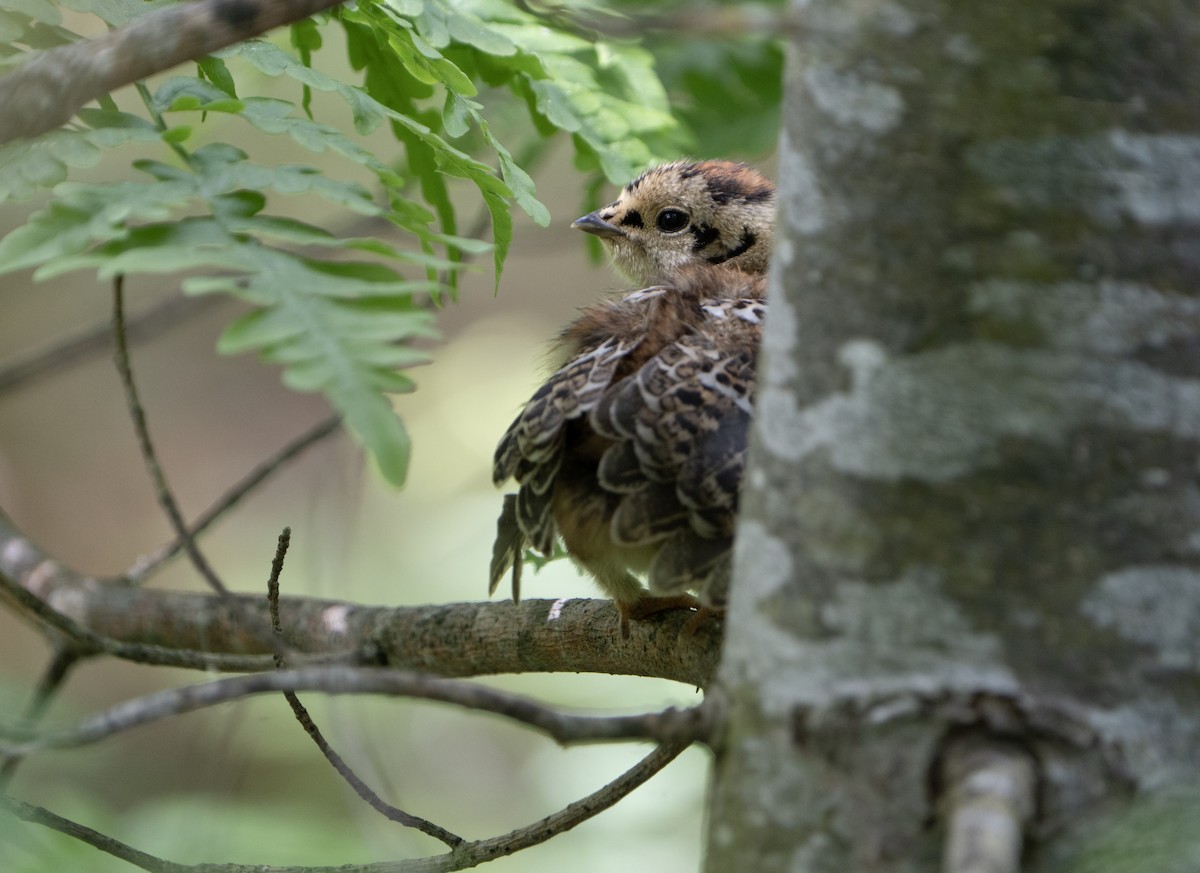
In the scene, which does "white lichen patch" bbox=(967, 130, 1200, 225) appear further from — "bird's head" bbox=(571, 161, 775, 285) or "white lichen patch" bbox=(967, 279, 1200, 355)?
"bird's head" bbox=(571, 161, 775, 285)

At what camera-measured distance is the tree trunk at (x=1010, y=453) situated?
1136 mm

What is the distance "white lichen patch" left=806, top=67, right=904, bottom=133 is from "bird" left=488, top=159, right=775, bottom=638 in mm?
794

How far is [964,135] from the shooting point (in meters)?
1.18

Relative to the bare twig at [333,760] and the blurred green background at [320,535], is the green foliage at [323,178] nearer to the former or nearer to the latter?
the blurred green background at [320,535]

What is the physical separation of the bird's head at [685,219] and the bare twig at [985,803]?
107 inches

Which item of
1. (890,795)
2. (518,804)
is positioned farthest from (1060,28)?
(518,804)

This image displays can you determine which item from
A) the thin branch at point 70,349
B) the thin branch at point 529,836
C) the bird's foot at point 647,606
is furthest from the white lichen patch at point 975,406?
the thin branch at point 70,349

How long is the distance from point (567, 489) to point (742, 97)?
2152 mm

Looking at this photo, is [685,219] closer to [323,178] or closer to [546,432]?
[546,432]

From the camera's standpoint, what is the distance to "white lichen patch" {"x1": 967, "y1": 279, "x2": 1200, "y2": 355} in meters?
1.15

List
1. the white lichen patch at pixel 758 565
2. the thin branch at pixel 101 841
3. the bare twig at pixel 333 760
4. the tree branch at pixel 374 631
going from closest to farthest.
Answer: the white lichen patch at pixel 758 565 < the thin branch at pixel 101 841 < the bare twig at pixel 333 760 < the tree branch at pixel 374 631

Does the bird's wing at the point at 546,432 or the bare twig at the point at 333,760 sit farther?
the bird's wing at the point at 546,432

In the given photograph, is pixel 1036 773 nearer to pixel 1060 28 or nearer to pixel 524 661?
pixel 1060 28

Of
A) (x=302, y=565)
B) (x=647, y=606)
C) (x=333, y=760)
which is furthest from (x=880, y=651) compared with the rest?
(x=302, y=565)
